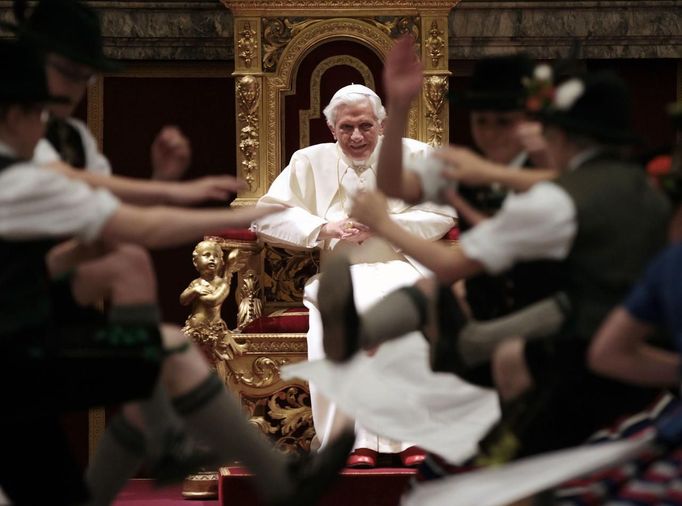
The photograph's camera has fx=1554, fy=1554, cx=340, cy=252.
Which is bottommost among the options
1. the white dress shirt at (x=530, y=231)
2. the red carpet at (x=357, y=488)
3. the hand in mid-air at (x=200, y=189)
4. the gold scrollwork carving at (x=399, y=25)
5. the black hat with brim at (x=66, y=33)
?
the red carpet at (x=357, y=488)

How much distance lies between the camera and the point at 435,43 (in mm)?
6844

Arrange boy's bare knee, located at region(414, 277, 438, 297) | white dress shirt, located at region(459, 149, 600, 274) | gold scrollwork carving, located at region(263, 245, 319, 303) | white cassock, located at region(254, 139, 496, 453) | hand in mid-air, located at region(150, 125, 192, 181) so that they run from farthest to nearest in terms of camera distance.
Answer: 1. gold scrollwork carving, located at region(263, 245, 319, 303)
2. white cassock, located at region(254, 139, 496, 453)
3. hand in mid-air, located at region(150, 125, 192, 181)
4. boy's bare knee, located at region(414, 277, 438, 297)
5. white dress shirt, located at region(459, 149, 600, 274)

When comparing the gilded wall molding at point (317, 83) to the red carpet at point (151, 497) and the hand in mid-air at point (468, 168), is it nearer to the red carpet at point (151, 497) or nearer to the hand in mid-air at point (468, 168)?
the red carpet at point (151, 497)

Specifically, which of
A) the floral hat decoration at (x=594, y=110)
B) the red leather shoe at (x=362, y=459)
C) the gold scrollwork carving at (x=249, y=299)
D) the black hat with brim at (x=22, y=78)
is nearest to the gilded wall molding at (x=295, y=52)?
the gold scrollwork carving at (x=249, y=299)

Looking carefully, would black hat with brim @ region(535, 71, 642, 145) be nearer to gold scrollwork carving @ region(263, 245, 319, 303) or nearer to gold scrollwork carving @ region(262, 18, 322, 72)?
gold scrollwork carving @ region(263, 245, 319, 303)

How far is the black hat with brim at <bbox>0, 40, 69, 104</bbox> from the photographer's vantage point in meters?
3.76

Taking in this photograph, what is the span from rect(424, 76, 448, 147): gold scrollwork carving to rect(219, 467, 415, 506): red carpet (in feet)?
5.65

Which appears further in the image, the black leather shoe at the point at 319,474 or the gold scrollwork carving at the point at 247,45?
the gold scrollwork carving at the point at 247,45

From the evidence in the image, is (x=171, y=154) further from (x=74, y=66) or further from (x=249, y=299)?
(x=249, y=299)

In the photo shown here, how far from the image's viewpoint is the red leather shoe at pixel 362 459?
5746mm

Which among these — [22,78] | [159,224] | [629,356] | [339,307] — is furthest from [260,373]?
[629,356]

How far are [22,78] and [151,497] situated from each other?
3.25 m

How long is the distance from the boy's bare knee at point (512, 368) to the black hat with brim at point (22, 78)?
4.19ft

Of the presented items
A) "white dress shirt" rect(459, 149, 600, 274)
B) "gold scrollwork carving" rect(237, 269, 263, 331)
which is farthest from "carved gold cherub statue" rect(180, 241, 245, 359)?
"white dress shirt" rect(459, 149, 600, 274)
